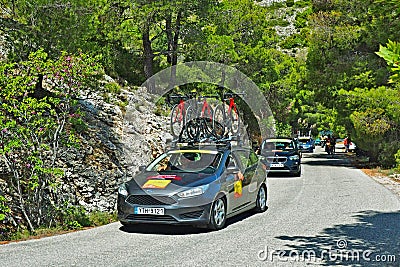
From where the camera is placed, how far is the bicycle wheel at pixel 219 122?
1811 cm

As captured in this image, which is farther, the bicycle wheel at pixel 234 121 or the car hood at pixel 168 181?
the bicycle wheel at pixel 234 121

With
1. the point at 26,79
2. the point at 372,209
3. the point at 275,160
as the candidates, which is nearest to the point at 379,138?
the point at 275,160

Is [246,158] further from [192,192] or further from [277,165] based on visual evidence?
[277,165]

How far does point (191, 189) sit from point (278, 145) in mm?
14783

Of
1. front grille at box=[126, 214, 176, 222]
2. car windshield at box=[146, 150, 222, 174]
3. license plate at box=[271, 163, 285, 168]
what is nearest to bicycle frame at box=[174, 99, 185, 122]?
car windshield at box=[146, 150, 222, 174]

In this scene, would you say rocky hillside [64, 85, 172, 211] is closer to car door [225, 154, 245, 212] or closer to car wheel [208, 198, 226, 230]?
car door [225, 154, 245, 212]

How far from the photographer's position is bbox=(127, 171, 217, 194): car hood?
31.6 feet

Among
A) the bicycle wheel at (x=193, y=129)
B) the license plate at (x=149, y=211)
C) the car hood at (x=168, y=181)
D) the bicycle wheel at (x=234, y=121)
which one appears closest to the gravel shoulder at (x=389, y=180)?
the bicycle wheel at (x=234, y=121)

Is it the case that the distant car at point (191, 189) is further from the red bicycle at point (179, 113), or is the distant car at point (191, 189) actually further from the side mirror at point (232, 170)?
the red bicycle at point (179, 113)

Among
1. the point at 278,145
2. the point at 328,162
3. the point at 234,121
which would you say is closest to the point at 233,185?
the point at 234,121

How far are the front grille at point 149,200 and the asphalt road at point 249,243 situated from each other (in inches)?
22.8

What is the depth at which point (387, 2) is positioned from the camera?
6020mm

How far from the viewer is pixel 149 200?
9508 millimetres

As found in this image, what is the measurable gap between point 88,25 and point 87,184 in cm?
499
